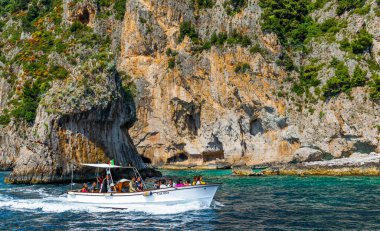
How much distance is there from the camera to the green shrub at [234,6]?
74.1 m

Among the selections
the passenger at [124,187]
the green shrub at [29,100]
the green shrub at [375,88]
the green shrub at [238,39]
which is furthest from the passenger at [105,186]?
the green shrub at [238,39]

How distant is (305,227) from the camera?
19.0 m

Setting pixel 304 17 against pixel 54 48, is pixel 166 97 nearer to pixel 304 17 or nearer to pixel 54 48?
pixel 54 48

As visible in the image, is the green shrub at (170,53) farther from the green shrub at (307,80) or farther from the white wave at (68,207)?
the white wave at (68,207)

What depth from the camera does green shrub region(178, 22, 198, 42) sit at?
78938 millimetres

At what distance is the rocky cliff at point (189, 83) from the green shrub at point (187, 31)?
209 mm

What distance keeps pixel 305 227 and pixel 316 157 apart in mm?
44286

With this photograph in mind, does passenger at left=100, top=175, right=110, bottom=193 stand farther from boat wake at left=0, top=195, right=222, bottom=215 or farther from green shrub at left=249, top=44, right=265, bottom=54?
green shrub at left=249, top=44, right=265, bottom=54

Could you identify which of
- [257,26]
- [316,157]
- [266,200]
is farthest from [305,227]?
[257,26]

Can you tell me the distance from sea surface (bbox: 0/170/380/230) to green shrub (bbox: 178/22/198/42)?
50483 mm

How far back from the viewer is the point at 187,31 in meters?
79.2

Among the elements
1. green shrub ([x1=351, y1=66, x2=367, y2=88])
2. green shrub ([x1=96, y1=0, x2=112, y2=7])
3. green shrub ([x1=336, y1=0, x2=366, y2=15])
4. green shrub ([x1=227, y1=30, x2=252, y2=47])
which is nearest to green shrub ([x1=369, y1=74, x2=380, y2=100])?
green shrub ([x1=351, y1=66, x2=367, y2=88])

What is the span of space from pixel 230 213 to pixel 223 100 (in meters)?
51.0

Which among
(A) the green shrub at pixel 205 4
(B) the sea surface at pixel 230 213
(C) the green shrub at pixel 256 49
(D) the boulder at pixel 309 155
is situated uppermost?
(A) the green shrub at pixel 205 4
